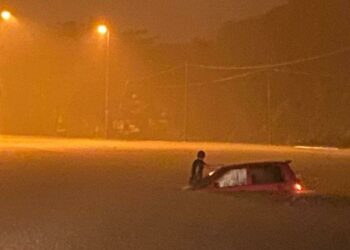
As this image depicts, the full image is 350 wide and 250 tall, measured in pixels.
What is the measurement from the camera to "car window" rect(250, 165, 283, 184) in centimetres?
1795

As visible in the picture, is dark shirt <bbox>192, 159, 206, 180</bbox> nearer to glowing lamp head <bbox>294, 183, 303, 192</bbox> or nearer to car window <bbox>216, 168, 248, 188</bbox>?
car window <bbox>216, 168, 248, 188</bbox>

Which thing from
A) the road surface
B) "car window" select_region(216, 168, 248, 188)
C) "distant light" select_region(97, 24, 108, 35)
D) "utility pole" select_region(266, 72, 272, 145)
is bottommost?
the road surface

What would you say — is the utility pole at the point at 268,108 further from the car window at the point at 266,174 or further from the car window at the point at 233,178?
the car window at the point at 266,174

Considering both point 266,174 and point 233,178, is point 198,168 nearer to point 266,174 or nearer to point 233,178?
point 233,178

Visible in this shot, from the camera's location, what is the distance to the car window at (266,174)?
17953 millimetres

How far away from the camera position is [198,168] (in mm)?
20344

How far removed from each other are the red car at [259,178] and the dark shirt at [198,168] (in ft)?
3.58

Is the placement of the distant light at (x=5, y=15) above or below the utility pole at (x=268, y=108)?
above

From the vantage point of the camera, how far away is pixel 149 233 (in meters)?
13.1

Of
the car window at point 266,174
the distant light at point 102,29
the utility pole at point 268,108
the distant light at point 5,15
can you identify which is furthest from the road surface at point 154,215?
the distant light at point 5,15

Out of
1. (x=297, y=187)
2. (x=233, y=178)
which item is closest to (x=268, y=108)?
(x=233, y=178)

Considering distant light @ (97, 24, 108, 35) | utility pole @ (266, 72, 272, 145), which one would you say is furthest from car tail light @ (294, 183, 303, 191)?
distant light @ (97, 24, 108, 35)

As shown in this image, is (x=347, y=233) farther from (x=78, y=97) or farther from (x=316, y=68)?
(x=78, y=97)

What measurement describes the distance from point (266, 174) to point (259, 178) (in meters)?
0.18
